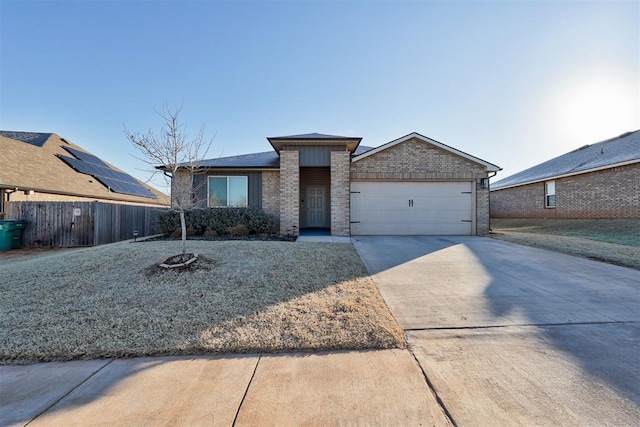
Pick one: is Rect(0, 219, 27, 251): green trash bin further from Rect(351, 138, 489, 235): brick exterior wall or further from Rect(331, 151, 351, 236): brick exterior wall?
Rect(351, 138, 489, 235): brick exterior wall

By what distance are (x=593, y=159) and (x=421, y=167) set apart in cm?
1311

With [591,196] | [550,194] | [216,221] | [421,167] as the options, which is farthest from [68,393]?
[550,194]

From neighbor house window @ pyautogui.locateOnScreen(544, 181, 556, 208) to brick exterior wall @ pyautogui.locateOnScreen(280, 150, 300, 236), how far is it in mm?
17155

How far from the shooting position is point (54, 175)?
49.5ft

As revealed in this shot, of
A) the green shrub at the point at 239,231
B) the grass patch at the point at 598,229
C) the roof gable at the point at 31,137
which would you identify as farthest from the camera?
the roof gable at the point at 31,137

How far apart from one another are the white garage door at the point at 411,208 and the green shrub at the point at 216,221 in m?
3.84

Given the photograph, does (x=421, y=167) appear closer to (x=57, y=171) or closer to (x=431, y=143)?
(x=431, y=143)

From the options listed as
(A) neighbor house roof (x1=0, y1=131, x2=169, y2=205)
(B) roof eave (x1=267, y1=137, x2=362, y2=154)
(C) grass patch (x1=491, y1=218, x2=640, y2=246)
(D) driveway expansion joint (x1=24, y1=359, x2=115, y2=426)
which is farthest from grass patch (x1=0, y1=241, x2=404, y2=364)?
(C) grass patch (x1=491, y1=218, x2=640, y2=246)

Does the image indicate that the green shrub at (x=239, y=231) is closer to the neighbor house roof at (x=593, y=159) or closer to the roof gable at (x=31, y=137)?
the roof gable at (x=31, y=137)

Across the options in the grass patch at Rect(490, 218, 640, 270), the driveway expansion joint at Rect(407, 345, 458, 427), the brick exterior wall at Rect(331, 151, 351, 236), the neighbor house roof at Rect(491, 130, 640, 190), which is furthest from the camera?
the neighbor house roof at Rect(491, 130, 640, 190)

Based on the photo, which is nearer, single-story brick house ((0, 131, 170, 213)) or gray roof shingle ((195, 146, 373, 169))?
gray roof shingle ((195, 146, 373, 169))

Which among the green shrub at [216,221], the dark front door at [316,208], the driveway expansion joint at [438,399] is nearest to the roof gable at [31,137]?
the green shrub at [216,221]

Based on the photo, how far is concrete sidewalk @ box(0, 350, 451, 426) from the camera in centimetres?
197

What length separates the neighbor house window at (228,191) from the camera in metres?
11.5
